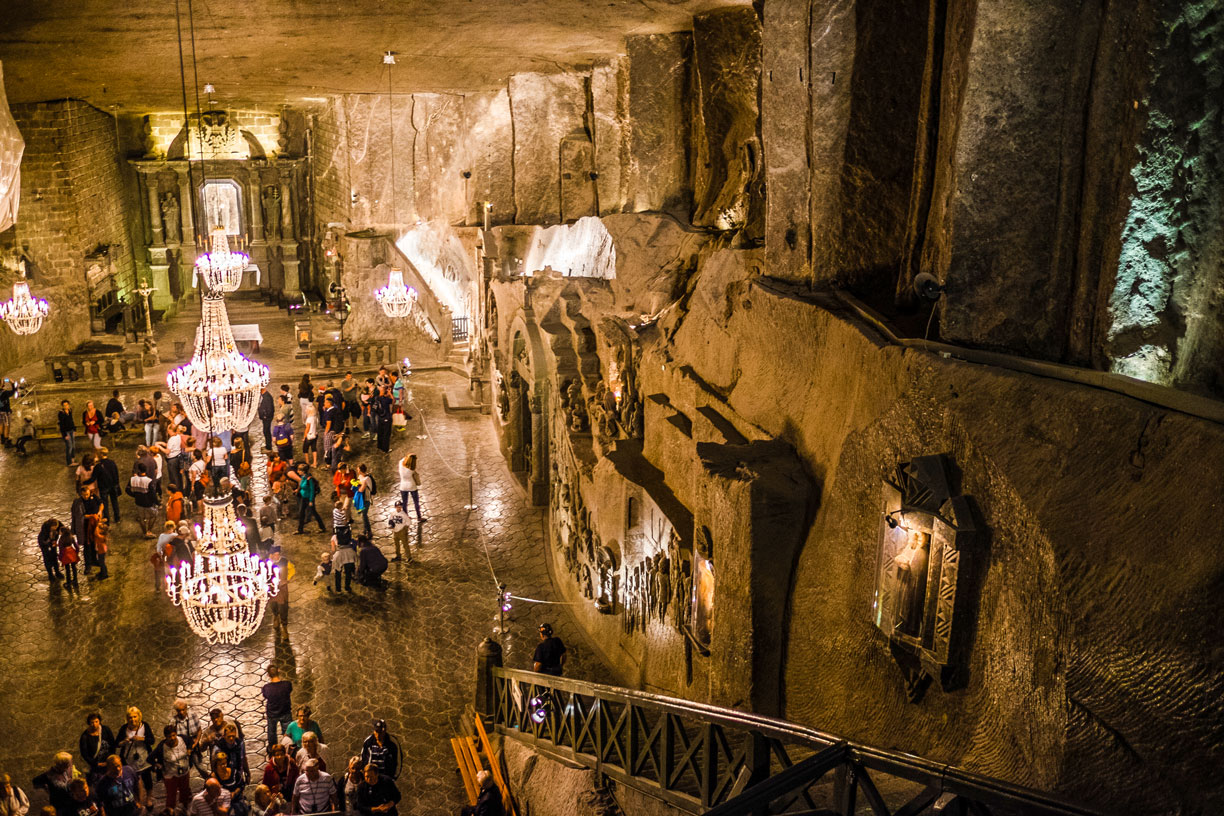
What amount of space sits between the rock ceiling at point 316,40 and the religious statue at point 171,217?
10914 millimetres

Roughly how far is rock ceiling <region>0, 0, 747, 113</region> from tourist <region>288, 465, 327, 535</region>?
486 cm

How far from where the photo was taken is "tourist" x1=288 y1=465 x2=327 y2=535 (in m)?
12.4

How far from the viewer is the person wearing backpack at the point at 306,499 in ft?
40.8

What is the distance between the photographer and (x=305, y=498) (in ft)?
41.0

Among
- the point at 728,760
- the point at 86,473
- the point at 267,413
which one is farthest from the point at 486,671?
the point at 267,413

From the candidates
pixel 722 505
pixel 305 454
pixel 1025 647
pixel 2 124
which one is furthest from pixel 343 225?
pixel 1025 647

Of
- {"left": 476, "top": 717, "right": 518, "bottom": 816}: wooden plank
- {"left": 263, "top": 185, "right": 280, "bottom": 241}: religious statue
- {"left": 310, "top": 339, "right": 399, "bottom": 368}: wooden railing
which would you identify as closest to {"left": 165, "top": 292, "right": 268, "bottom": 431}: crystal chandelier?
{"left": 476, "top": 717, "right": 518, "bottom": 816}: wooden plank

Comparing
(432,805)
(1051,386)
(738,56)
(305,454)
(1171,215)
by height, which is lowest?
(432,805)

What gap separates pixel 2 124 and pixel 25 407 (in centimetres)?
1078

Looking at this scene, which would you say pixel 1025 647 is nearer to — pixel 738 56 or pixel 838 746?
pixel 838 746

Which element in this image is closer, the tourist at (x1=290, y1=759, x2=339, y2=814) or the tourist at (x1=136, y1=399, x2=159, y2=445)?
the tourist at (x1=290, y1=759, x2=339, y2=814)

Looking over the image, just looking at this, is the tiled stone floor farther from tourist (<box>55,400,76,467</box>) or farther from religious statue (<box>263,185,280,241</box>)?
religious statue (<box>263,185,280,241</box>)

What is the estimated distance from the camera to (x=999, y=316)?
5.64 meters

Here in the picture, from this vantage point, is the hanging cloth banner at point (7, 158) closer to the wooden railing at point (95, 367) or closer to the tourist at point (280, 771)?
the tourist at point (280, 771)
